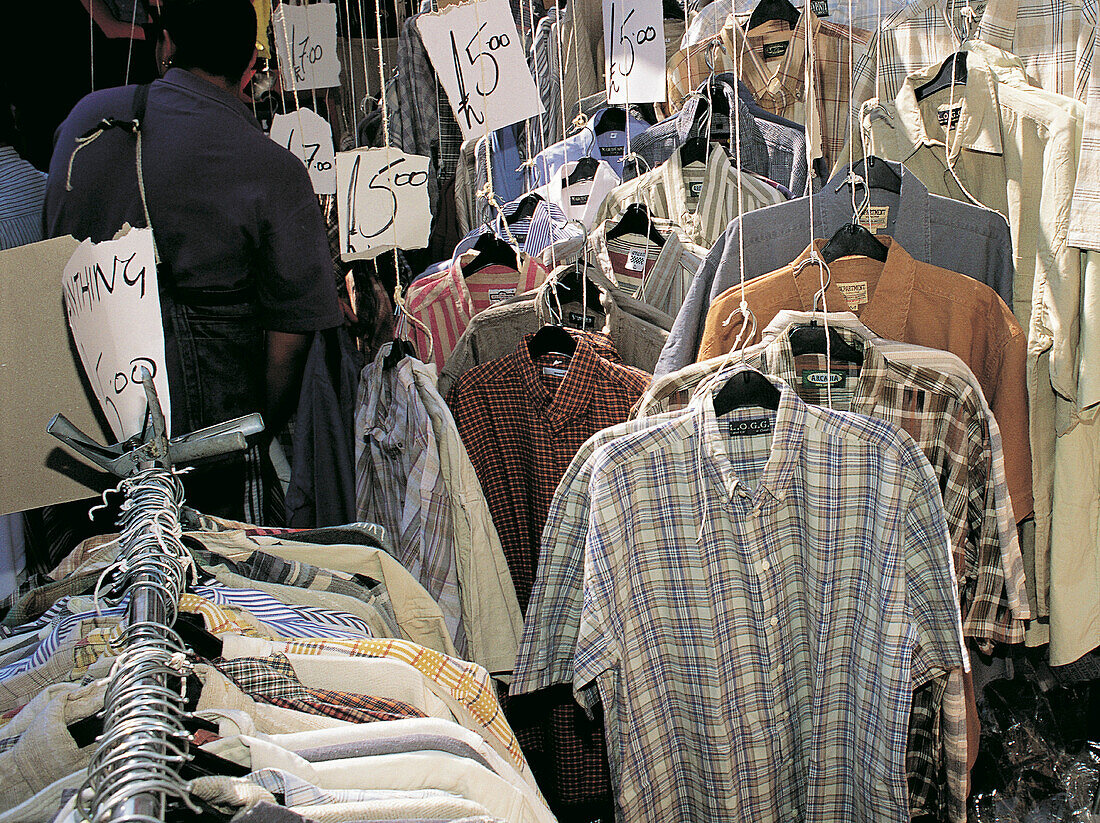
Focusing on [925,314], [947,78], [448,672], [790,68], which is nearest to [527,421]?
[925,314]

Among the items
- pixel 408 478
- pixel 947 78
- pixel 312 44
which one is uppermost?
pixel 312 44

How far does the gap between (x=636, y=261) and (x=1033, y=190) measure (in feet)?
3.11

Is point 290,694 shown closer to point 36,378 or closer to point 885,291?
point 36,378

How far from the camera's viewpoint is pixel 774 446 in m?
1.60

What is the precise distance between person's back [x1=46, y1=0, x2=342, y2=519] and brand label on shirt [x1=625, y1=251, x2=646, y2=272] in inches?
32.9

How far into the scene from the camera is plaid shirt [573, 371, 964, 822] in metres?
1.57

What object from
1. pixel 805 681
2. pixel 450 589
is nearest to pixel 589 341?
pixel 450 589

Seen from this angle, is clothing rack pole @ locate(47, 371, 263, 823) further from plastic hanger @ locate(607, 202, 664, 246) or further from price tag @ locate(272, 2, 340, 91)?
price tag @ locate(272, 2, 340, 91)

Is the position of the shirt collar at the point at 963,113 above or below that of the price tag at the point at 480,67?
below

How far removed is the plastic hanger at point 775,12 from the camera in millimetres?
3061

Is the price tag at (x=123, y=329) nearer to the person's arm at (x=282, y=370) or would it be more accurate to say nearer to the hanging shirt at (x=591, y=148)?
the person's arm at (x=282, y=370)

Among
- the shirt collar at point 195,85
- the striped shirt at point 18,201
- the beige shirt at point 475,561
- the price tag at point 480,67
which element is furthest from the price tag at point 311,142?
the beige shirt at point 475,561

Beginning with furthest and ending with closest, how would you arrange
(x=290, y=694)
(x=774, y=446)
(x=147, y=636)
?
1. (x=774, y=446)
2. (x=290, y=694)
3. (x=147, y=636)

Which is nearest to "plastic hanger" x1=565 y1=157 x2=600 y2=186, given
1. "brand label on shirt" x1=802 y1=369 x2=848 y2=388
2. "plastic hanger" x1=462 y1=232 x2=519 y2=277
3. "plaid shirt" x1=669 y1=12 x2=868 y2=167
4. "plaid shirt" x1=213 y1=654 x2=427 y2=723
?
"plaid shirt" x1=669 y1=12 x2=868 y2=167
